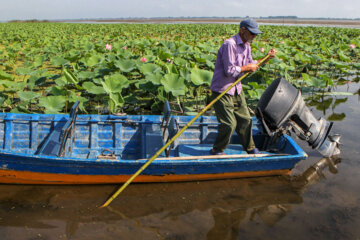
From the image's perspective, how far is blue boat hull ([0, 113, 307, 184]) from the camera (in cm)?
343

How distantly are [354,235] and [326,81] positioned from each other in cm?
499

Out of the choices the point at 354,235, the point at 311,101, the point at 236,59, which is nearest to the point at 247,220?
the point at 354,235

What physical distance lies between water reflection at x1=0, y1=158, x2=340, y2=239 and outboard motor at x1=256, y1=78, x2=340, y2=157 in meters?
0.61

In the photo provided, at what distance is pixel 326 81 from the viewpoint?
7.20 m

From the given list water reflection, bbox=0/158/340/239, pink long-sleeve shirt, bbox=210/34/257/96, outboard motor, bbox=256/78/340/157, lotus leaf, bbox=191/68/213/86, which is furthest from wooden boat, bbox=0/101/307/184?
lotus leaf, bbox=191/68/213/86

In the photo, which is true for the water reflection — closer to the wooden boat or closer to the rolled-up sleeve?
the wooden boat

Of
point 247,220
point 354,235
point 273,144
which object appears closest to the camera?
point 354,235

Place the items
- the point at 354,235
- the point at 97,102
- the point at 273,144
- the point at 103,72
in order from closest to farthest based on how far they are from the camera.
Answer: the point at 354,235 < the point at 273,144 < the point at 97,102 < the point at 103,72

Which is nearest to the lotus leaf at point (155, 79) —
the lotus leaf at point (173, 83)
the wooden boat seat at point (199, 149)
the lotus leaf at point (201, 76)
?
the lotus leaf at point (173, 83)

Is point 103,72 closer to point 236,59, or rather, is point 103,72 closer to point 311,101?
point 236,59

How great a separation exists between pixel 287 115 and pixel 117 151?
7.57 ft

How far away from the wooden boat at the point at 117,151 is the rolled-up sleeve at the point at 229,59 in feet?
3.22

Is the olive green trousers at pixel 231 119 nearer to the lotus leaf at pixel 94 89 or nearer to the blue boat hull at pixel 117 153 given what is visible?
the blue boat hull at pixel 117 153

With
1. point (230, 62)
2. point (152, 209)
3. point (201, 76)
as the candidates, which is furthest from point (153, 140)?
point (201, 76)
